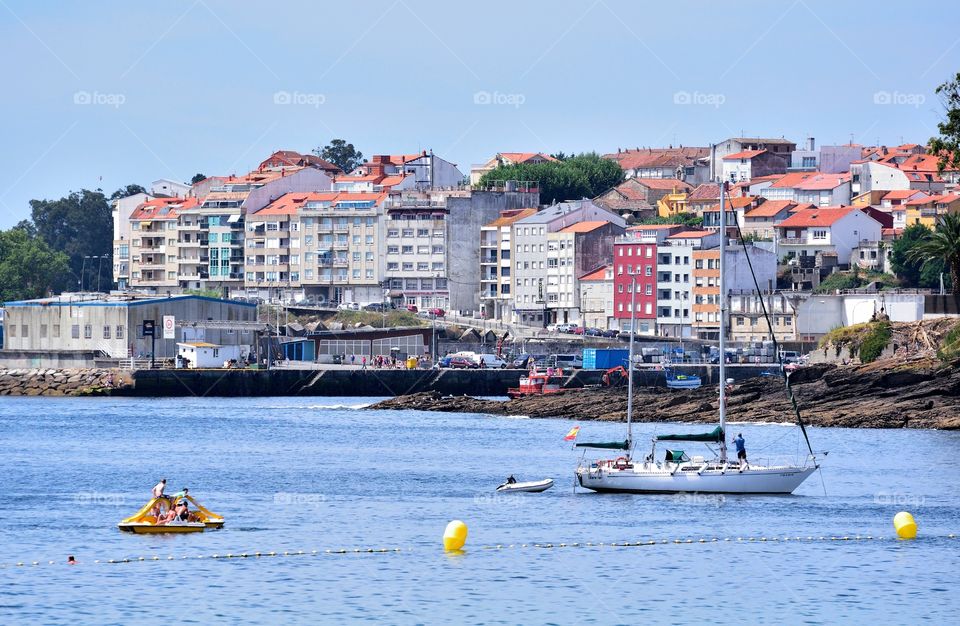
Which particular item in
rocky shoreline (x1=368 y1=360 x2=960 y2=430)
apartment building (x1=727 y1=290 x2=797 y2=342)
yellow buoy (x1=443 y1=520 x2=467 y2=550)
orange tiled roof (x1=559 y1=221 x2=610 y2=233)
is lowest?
yellow buoy (x1=443 y1=520 x2=467 y2=550)

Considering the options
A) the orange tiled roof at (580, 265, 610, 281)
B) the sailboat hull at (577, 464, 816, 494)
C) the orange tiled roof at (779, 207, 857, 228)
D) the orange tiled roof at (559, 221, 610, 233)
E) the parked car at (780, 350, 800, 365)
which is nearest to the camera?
the sailboat hull at (577, 464, 816, 494)

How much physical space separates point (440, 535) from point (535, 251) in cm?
13050

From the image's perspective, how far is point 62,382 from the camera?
403ft

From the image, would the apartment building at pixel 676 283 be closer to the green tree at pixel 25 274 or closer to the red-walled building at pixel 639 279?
the red-walled building at pixel 639 279

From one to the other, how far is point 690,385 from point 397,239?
231 feet

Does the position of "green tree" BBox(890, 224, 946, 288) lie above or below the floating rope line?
above

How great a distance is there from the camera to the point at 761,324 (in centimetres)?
15575

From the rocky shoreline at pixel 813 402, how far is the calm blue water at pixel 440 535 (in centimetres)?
435

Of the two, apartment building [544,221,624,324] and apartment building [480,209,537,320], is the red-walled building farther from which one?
apartment building [480,209,537,320]

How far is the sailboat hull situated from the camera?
184ft

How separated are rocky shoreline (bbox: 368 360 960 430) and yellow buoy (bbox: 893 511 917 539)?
110ft

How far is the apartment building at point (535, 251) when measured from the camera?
178 metres

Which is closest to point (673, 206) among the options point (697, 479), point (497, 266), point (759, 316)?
point (497, 266)

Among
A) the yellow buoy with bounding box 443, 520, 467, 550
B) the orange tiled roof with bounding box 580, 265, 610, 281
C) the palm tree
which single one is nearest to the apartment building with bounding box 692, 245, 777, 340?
the orange tiled roof with bounding box 580, 265, 610, 281
